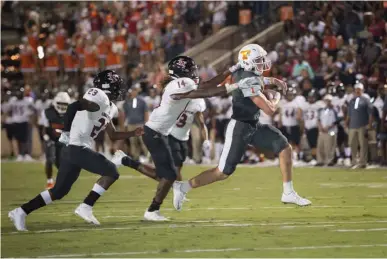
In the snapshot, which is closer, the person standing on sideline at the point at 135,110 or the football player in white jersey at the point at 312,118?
the football player in white jersey at the point at 312,118

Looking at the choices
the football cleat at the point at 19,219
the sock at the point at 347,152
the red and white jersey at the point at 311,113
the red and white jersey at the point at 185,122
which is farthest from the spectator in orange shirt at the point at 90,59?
the football cleat at the point at 19,219

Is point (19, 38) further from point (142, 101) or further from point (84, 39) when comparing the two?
point (142, 101)

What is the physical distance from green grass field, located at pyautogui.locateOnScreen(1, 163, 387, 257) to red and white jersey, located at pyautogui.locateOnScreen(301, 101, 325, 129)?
4230 mm

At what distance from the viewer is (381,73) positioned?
20.8 m

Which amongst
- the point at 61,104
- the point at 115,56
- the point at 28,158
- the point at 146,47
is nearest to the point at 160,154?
the point at 61,104

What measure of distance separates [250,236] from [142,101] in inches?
507

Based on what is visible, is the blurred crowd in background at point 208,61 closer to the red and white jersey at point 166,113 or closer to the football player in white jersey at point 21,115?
the football player in white jersey at point 21,115

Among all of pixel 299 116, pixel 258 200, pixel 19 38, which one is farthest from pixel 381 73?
pixel 19 38

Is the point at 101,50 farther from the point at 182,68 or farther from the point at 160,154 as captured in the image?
the point at 160,154

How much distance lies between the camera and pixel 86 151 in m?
11.2

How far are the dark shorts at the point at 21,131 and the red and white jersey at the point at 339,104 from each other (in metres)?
8.42

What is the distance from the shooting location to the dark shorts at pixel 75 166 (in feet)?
36.4

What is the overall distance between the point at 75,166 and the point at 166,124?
1.26m

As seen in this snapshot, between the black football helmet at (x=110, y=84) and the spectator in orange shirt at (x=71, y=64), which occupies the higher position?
the black football helmet at (x=110, y=84)
